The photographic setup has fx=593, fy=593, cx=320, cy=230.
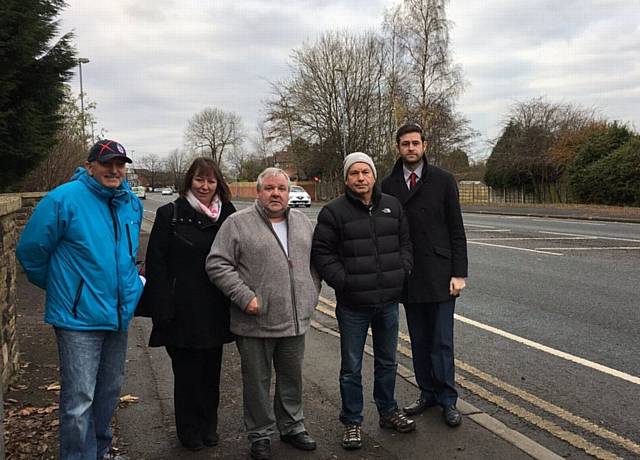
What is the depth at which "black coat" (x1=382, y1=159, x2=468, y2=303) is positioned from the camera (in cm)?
404

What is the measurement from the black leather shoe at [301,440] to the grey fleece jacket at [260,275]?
0.67 metres

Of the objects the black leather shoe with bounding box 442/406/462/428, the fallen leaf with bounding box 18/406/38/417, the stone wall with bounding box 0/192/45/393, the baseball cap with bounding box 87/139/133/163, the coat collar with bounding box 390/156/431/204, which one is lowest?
the black leather shoe with bounding box 442/406/462/428

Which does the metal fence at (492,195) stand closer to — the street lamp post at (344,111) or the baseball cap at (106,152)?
the street lamp post at (344,111)

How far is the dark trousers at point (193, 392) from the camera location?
364 centimetres

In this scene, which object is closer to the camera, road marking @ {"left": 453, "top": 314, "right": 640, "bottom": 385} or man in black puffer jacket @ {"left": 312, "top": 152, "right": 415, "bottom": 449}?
man in black puffer jacket @ {"left": 312, "top": 152, "right": 415, "bottom": 449}

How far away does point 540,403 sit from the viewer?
444cm

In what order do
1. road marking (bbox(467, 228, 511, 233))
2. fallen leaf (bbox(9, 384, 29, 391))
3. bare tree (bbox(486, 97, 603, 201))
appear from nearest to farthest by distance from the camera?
fallen leaf (bbox(9, 384, 29, 391)) → road marking (bbox(467, 228, 511, 233)) → bare tree (bbox(486, 97, 603, 201))

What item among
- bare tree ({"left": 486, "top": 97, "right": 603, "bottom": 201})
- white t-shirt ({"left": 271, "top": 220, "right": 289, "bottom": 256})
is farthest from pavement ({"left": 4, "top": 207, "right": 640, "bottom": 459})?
bare tree ({"left": 486, "top": 97, "right": 603, "bottom": 201})

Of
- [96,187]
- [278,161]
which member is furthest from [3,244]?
[278,161]

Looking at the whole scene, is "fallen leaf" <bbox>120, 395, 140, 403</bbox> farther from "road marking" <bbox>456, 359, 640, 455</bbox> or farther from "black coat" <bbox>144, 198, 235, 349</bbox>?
"road marking" <bbox>456, 359, 640, 455</bbox>

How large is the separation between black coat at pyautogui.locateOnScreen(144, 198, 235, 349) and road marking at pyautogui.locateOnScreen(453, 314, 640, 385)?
3.46 metres

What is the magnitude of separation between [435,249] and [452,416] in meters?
1.12

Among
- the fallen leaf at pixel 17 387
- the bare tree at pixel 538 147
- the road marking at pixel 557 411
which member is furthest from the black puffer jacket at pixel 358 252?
the bare tree at pixel 538 147

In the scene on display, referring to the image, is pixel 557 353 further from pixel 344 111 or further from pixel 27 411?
pixel 344 111
